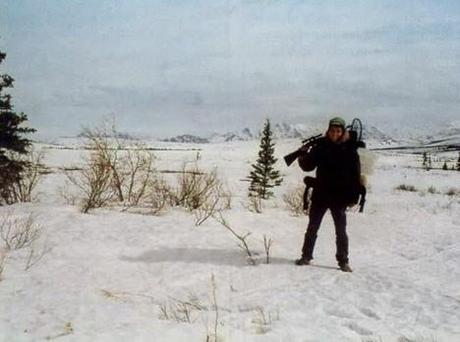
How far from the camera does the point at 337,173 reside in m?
6.63

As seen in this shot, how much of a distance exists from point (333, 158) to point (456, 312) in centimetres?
237

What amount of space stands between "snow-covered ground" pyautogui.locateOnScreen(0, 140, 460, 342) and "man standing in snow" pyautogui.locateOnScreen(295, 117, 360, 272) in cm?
70

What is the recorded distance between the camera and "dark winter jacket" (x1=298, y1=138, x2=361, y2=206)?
260 inches

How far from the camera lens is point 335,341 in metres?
4.41

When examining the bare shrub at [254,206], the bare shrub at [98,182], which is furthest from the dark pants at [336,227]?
the bare shrub at [98,182]

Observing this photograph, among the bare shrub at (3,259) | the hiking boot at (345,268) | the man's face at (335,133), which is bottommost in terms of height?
the hiking boot at (345,268)

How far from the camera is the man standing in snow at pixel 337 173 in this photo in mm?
6590

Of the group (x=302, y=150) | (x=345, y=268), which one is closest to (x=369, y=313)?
(x=345, y=268)

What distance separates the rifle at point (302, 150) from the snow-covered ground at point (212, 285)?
151 centimetres

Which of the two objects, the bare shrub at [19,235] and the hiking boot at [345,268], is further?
the bare shrub at [19,235]

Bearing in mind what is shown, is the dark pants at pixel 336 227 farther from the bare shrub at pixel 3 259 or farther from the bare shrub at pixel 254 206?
the bare shrub at pixel 254 206

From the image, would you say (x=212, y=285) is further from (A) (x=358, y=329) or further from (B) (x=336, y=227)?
(A) (x=358, y=329)

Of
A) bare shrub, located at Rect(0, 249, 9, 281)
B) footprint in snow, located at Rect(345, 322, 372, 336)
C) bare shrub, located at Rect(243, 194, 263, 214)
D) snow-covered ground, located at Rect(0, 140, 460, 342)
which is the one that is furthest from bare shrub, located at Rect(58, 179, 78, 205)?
footprint in snow, located at Rect(345, 322, 372, 336)

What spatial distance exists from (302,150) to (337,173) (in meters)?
0.56
